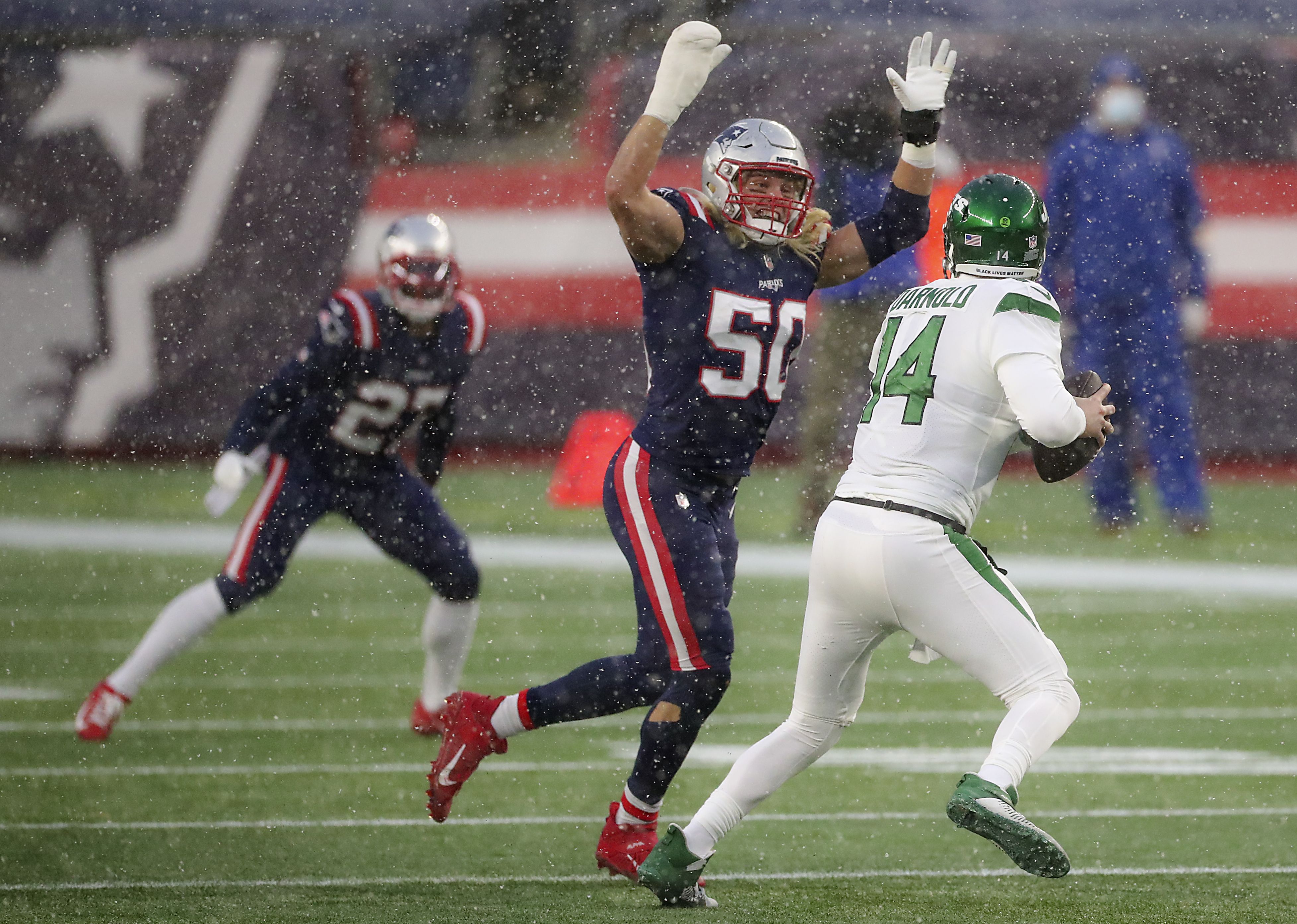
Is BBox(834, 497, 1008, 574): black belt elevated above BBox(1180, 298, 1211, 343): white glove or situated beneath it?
elevated above

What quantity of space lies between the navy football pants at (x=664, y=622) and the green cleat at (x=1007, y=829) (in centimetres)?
85

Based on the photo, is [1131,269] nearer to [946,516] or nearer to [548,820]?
[548,820]

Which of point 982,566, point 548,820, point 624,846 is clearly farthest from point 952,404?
point 548,820

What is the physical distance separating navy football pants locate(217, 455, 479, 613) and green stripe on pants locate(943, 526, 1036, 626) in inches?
100

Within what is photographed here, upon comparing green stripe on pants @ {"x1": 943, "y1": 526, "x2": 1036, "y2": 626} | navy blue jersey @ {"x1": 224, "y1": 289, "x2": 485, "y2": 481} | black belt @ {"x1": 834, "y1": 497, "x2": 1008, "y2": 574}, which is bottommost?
navy blue jersey @ {"x1": 224, "y1": 289, "x2": 485, "y2": 481}

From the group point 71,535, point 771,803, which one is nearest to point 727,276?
point 771,803

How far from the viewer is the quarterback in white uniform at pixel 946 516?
375cm

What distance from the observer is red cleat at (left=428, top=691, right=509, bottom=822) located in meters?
4.54

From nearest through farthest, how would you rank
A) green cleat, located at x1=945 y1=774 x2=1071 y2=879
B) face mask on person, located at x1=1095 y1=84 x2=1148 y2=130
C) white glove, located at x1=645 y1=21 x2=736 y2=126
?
1. green cleat, located at x1=945 y1=774 x2=1071 y2=879
2. white glove, located at x1=645 y1=21 x2=736 y2=126
3. face mask on person, located at x1=1095 y1=84 x2=1148 y2=130

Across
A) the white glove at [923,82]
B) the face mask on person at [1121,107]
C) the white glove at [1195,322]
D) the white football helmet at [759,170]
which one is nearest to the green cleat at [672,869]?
the white football helmet at [759,170]

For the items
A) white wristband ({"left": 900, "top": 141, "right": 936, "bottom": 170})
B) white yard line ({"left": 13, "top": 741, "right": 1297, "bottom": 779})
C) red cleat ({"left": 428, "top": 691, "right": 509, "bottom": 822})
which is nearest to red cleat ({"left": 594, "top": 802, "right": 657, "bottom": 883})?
red cleat ({"left": 428, "top": 691, "right": 509, "bottom": 822})

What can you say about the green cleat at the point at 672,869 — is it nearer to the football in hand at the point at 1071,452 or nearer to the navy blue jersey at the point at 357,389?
the football in hand at the point at 1071,452

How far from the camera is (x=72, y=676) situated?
702cm

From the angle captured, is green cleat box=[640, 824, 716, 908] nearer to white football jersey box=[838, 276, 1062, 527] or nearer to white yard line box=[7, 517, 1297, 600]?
white football jersey box=[838, 276, 1062, 527]
